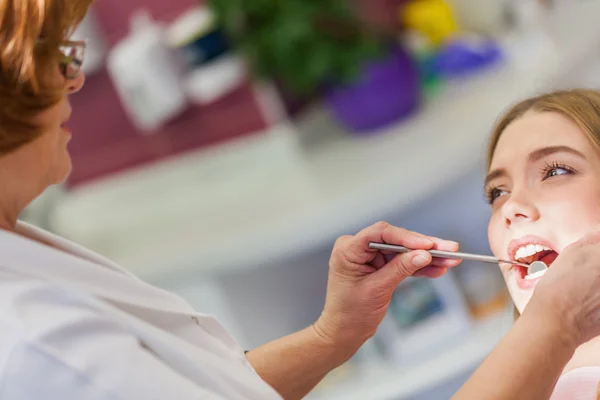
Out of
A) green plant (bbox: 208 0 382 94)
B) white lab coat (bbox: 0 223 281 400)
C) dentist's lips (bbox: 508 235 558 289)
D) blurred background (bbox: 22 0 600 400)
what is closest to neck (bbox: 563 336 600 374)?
dentist's lips (bbox: 508 235 558 289)

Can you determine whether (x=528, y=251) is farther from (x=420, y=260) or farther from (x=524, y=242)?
(x=420, y=260)

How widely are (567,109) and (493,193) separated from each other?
6.1 inches

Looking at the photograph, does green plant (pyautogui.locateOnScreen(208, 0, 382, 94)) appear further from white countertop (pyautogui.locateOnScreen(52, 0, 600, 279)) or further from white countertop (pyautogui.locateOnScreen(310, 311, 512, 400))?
white countertop (pyautogui.locateOnScreen(310, 311, 512, 400))

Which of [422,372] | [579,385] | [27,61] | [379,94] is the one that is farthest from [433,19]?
[27,61]

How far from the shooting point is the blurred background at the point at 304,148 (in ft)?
6.38

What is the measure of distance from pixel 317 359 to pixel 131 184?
A: 61.6 inches

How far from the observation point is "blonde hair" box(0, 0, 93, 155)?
0.72 metres

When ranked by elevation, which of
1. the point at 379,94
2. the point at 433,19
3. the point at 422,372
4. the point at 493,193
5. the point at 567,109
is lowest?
the point at 422,372

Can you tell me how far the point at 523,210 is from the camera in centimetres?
102

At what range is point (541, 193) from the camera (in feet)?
3.41

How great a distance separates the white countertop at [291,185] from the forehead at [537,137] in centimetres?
75

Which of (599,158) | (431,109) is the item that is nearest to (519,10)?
(431,109)

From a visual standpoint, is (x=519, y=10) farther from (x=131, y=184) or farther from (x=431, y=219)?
(x=131, y=184)

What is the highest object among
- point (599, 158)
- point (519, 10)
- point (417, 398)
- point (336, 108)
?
point (519, 10)
